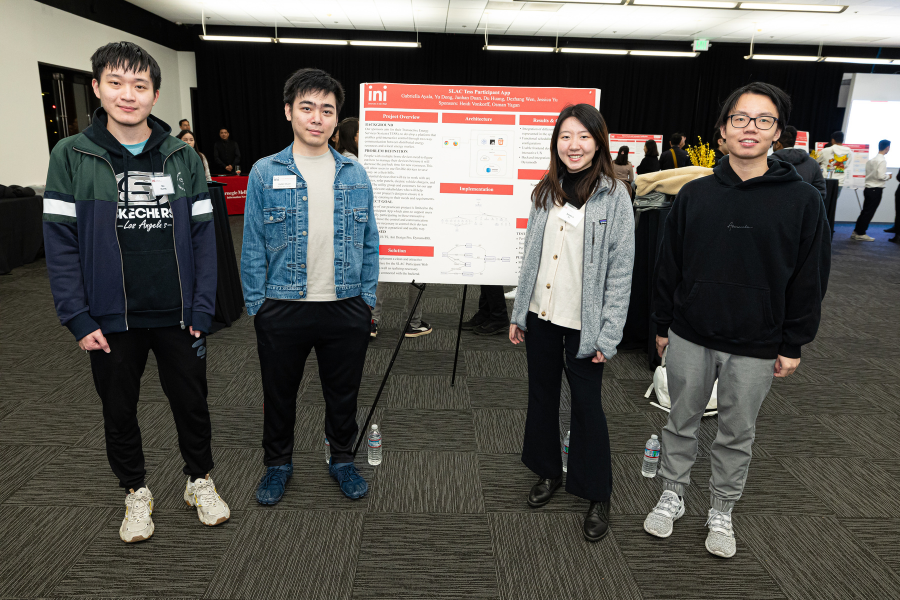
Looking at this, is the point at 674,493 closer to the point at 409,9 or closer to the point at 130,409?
the point at 130,409

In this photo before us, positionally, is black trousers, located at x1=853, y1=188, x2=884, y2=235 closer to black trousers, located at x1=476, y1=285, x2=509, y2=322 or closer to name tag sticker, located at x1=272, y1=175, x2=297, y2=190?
black trousers, located at x1=476, y1=285, x2=509, y2=322

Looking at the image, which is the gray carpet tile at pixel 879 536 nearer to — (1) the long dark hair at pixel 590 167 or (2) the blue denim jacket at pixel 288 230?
(1) the long dark hair at pixel 590 167

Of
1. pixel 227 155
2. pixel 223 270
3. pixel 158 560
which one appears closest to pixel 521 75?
pixel 227 155

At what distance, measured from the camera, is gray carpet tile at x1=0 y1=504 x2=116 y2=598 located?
1.70 m

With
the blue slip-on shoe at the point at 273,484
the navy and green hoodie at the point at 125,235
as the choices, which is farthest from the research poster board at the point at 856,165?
the navy and green hoodie at the point at 125,235

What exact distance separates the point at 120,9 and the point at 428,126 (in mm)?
9107

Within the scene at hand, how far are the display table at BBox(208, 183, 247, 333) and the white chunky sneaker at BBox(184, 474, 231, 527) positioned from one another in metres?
2.24

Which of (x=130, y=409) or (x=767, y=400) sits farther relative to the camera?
(x=767, y=400)

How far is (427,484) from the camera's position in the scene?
7.48 feet

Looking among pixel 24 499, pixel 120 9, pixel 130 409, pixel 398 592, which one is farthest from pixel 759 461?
pixel 120 9

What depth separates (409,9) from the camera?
Result: 900 cm

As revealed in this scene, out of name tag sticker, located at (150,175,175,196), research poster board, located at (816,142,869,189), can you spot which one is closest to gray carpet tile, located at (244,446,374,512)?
name tag sticker, located at (150,175,175,196)

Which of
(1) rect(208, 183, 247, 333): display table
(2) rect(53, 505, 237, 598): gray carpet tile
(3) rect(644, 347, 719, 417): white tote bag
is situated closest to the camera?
(2) rect(53, 505, 237, 598): gray carpet tile

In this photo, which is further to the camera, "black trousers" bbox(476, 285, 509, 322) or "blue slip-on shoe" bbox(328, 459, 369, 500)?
"black trousers" bbox(476, 285, 509, 322)
